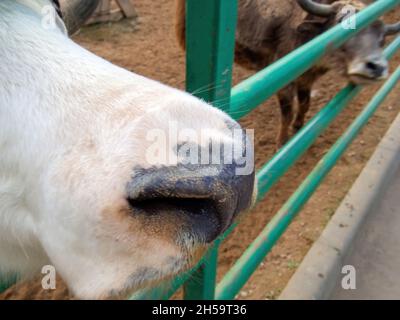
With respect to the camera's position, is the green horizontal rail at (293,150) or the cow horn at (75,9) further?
the green horizontal rail at (293,150)

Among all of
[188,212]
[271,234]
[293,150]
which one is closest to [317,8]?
[293,150]

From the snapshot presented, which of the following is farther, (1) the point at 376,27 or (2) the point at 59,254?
(1) the point at 376,27

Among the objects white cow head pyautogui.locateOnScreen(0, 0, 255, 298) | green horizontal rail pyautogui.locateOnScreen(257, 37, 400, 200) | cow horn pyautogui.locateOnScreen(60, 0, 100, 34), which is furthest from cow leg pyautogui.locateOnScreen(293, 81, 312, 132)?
white cow head pyautogui.locateOnScreen(0, 0, 255, 298)

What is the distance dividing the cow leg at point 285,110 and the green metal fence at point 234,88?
5.51 ft

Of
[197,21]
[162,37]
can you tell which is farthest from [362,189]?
[162,37]

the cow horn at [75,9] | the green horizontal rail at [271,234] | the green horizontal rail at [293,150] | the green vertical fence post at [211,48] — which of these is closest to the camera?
the green vertical fence post at [211,48]

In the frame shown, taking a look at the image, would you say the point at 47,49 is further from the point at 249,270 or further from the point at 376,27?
the point at 376,27

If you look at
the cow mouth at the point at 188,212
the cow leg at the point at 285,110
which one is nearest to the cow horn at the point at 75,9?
the cow mouth at the point at 188,212

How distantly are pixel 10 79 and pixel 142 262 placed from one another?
0.46 m

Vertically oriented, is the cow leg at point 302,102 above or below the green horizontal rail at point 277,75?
below

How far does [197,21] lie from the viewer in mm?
1074

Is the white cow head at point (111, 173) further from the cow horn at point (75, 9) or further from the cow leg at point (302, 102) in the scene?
the cow leg at point (302, 102)

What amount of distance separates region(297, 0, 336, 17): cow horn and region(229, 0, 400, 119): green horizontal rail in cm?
189

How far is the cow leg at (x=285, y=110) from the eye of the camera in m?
4.00
